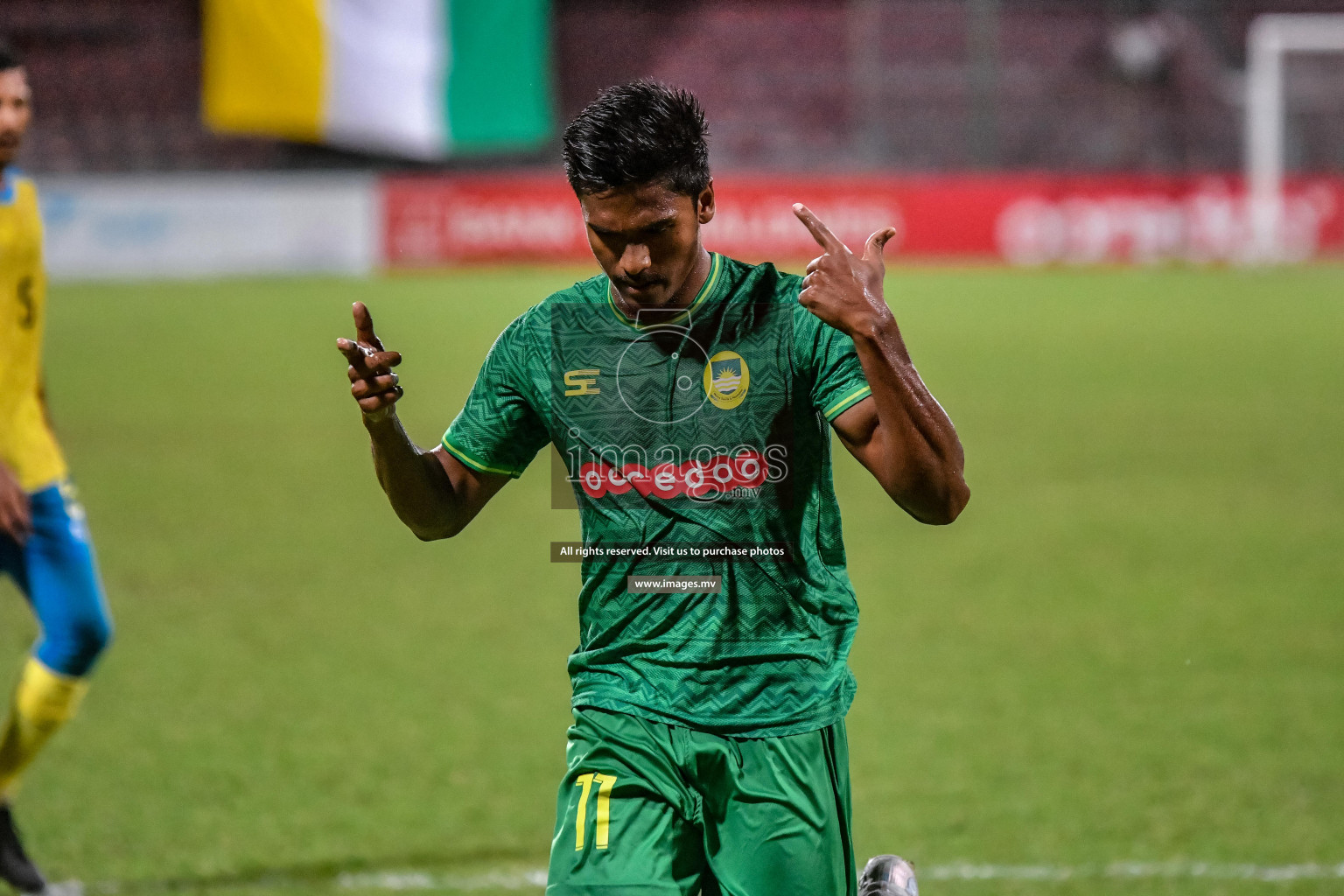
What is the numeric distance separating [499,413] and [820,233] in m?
0.66

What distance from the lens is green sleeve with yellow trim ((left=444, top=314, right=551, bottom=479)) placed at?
2.90 meters

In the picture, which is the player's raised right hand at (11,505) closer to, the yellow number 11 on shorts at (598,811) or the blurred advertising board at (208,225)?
the yellow number 11 on shorts at (598,811)

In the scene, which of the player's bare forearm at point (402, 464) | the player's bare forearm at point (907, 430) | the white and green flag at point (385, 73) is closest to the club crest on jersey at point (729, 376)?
the player's bare forearm at point (907, 430)

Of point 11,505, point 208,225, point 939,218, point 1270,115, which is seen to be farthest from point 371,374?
point 1270,115

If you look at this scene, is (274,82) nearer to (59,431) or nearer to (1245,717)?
(59,431)

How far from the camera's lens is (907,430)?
8.16 feet

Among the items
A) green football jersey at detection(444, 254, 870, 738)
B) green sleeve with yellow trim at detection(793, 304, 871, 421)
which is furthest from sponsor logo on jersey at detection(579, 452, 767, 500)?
green sleeve with yellow trim at detection(793, 304, 871, 421)

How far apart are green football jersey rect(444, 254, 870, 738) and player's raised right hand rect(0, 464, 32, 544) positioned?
2.25 metres

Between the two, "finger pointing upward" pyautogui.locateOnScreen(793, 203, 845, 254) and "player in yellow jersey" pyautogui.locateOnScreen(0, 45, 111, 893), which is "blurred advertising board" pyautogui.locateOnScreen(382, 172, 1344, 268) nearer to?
"player in yellow jersey" pyautogui.locateOnScreen(0, 45, 111, 893)

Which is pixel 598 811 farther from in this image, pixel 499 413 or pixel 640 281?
pixel 640 281

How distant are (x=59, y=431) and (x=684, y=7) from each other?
23.6 metres

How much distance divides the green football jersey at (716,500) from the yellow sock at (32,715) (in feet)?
7.68

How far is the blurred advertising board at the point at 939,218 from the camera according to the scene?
86.1 ft

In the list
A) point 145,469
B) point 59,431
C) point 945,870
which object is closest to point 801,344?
point 945,870
